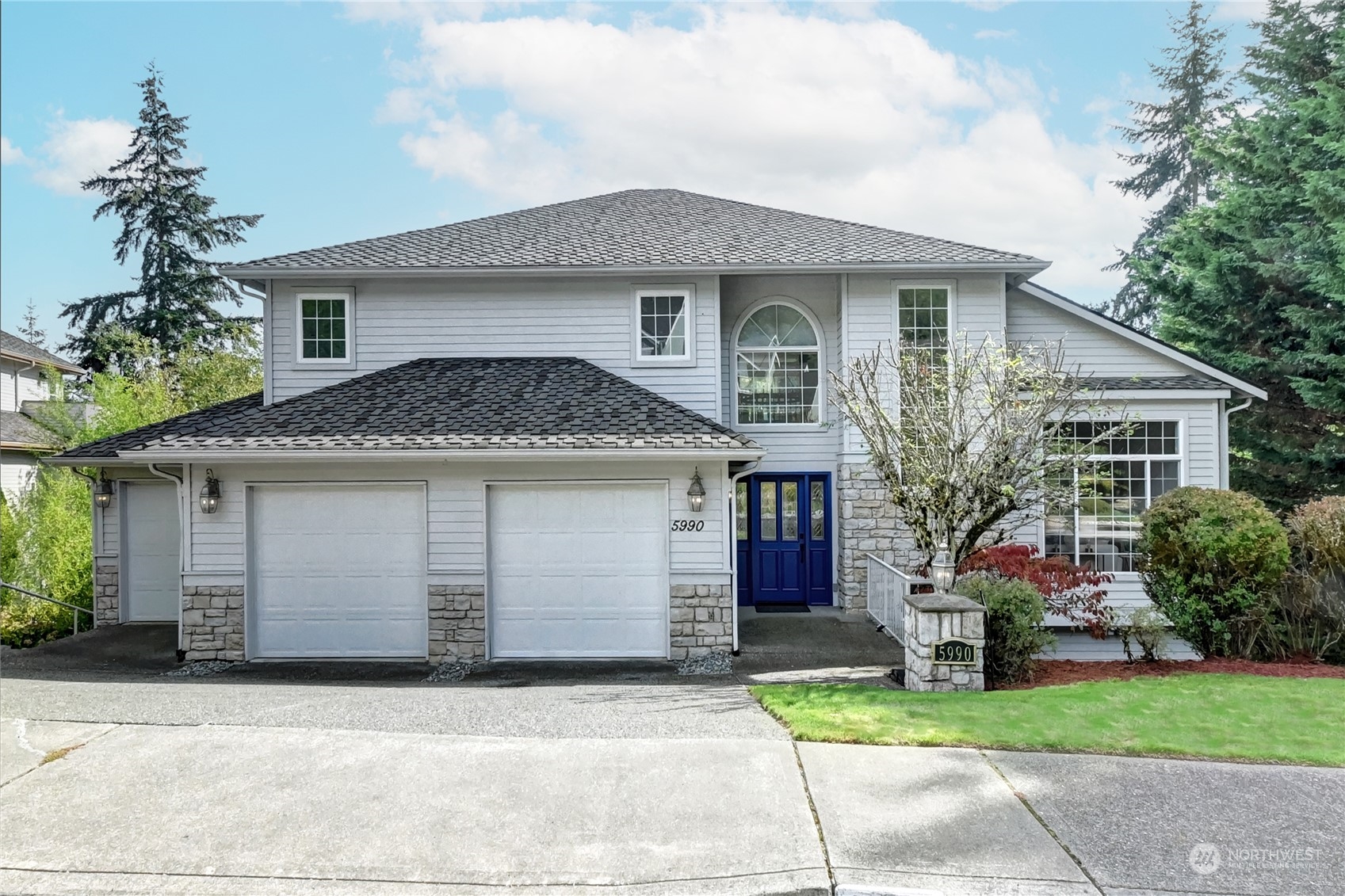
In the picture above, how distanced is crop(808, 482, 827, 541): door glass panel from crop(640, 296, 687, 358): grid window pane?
324 cm

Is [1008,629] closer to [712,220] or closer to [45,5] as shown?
[712,220]

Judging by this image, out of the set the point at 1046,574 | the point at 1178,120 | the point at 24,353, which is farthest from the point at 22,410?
the point at 1178,120

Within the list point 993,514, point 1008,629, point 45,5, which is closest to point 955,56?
point 993,514

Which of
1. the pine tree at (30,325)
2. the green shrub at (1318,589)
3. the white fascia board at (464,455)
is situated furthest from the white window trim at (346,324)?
the pine tree at (30,325)

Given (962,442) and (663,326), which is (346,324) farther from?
(962,442)

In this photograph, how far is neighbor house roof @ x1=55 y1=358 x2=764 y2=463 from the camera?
905cm

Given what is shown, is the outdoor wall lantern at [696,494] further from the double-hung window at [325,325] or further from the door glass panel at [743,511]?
the double-hung window at [325,325]

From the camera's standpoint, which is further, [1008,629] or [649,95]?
[649,95]

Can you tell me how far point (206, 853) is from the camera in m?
4.16

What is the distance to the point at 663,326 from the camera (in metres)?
11.6

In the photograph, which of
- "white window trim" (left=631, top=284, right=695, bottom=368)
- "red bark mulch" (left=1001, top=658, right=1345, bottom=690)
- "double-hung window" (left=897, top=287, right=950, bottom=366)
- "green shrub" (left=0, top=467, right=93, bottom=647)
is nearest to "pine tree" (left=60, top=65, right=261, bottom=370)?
"green shrub" (left=0, top=467, right=93, bottom=647)

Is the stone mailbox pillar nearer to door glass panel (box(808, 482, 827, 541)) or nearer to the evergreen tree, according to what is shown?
door glass panel (box(808, 482, 827, 541))

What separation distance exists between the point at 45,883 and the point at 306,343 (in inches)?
352

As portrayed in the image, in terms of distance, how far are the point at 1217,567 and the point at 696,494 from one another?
5.66 metres
